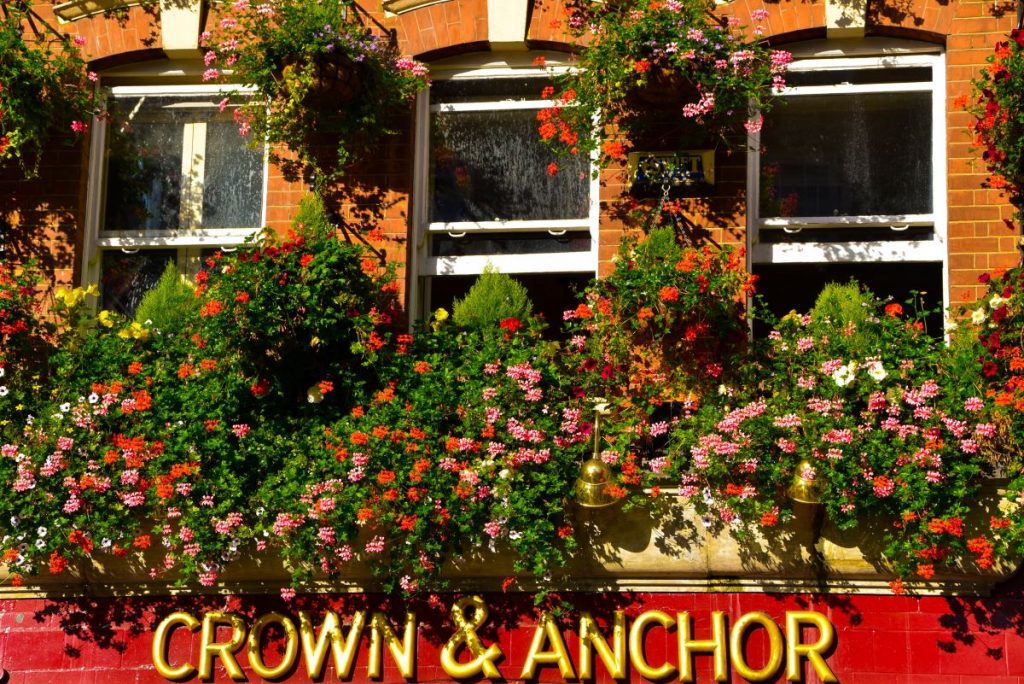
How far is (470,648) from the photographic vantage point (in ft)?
30.6

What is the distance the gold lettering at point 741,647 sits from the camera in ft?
29.8

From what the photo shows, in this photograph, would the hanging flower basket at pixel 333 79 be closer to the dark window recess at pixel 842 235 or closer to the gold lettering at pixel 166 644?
the dark window recess at pixel 842 235

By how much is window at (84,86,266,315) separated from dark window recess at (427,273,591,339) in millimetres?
1340

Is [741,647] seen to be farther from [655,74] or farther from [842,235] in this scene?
[655,74]

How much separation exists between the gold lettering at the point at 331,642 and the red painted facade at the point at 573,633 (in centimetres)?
6

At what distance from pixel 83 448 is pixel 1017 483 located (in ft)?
17.1

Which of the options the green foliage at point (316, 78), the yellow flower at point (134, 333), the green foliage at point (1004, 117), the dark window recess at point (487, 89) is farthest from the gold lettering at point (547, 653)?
the green foliage at point (1004, 117)

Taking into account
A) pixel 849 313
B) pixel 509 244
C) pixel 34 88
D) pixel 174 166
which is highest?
pixel 34 88

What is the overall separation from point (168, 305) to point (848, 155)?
14.7 feet

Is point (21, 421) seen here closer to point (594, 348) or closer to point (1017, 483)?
point (594, 348)

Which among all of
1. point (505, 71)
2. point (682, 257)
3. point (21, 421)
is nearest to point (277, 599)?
point (21, 421)

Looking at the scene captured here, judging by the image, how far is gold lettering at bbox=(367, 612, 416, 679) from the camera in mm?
9359

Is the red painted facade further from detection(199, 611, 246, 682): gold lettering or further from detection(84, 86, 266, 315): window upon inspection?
detection(84, 86, 266, 315): window

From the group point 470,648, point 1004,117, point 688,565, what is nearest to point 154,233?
point 470,648
